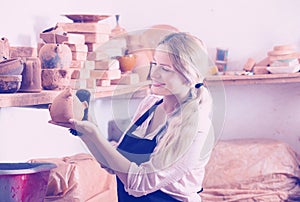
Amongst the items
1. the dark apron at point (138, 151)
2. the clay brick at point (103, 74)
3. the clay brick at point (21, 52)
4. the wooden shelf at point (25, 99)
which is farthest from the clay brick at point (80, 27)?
the dark apron at point (138, 151)

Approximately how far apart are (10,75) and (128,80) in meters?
0.85

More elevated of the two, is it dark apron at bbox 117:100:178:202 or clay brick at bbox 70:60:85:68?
clay brick at bbox 70:60:85:68

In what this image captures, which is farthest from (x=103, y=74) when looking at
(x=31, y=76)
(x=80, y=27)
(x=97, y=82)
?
(x=31, y=76)

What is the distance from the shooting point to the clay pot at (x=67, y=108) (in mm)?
1432

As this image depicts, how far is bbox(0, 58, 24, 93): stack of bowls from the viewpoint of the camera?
5.44 ft

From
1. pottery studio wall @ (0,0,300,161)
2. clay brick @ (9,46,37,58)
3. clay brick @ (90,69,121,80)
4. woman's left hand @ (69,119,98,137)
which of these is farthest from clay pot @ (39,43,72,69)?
pottery studio wall @ (0,0,300,161)

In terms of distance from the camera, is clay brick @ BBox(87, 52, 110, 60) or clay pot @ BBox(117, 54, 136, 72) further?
clay pot @ BBox(117, 54, 136, 72)

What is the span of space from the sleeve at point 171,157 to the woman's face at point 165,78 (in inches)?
2.9

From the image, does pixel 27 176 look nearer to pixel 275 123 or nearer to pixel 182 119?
pixel 182 119

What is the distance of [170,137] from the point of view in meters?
1.53

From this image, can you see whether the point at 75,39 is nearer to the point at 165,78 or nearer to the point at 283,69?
the point at 165,78

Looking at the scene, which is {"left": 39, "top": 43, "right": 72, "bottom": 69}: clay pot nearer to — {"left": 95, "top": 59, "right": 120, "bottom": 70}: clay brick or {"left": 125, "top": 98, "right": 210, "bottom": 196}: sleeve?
{"left": 95, "top": 59, "right": 120, "bottom": 70}: clay brick

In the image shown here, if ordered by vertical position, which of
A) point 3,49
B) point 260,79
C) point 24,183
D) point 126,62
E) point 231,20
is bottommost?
point 24,183

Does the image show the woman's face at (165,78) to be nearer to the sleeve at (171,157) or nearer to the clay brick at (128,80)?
the sleeve at (171,157)
